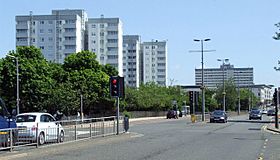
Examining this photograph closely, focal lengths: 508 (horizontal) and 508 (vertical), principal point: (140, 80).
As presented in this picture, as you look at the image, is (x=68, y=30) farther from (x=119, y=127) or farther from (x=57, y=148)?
(x=57, y=148)

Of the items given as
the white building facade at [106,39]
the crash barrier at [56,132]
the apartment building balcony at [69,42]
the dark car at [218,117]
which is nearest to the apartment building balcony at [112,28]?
the white building facade at [106,39]

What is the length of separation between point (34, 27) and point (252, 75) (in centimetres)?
8018

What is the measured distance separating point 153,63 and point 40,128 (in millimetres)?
172029

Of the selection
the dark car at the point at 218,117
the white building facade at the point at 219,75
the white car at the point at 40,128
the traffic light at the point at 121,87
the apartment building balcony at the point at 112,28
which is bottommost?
the dark car at the point at 218,117

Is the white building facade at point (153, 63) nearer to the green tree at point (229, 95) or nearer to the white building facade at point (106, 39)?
the white building facade at point (106, 39)

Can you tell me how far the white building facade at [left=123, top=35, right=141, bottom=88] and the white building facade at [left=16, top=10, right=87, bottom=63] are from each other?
108ft

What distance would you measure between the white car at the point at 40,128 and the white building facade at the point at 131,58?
151417mm

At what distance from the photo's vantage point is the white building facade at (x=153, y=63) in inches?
7564

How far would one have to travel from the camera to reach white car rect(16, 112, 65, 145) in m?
20.8

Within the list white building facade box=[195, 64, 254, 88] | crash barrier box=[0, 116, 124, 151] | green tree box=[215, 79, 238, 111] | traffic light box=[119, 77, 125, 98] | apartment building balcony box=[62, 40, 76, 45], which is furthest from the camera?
white building facade box=[195, 64, 254, 88]

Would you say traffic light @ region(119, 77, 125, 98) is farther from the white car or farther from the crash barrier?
the white car

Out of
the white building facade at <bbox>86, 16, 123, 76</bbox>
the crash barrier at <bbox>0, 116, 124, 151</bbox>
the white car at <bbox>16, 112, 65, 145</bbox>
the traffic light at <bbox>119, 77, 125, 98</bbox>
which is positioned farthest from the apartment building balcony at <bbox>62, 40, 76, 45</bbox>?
the white car at <bbox>16, 112, 65, 145</bbox>

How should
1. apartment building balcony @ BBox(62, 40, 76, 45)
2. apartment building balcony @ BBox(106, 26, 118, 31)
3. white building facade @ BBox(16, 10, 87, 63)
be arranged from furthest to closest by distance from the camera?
apartment building balcony @ BBox(106, 26, 118, 31) → apartment building balcony @ BBox(62, 40, 76, 45) → white building facade @ BBox(16, 10, 87, 63)

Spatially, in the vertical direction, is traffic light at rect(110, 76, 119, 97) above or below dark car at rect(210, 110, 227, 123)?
above
